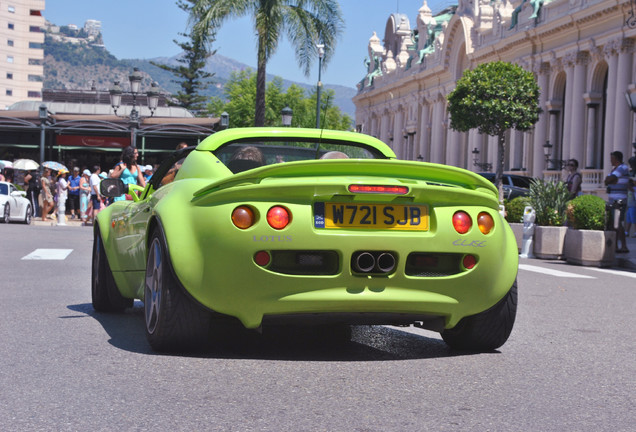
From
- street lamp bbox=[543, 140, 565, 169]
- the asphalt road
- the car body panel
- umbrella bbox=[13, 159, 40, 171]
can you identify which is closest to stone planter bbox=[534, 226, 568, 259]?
the asphalt road

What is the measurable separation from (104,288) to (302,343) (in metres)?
2.07

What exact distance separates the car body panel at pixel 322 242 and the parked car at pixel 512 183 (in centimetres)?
3498

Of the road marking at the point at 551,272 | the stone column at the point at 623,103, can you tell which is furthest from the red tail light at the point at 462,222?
the stone column at the point at 623,103

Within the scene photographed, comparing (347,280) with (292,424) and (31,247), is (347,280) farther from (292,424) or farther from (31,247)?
(31,247)

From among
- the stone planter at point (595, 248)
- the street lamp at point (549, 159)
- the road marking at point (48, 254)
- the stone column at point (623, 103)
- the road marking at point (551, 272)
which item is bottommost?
the road marking at point (48, 254)

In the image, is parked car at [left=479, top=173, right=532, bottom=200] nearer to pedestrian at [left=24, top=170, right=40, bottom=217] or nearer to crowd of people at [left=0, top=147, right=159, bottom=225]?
crowd of people at [left=0, top=147, right=159, bottom=225]

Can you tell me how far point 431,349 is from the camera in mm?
6570

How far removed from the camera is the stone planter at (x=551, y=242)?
20547mm

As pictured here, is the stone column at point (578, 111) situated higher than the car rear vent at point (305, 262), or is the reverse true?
the stone column at point (578, 111)

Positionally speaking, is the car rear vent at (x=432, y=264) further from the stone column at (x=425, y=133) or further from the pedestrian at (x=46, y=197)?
the stone column at (x=425, y=133)

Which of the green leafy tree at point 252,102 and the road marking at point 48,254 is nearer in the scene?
the road marking at point 48,254

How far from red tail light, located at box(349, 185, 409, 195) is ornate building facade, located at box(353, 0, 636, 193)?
69.8 feet

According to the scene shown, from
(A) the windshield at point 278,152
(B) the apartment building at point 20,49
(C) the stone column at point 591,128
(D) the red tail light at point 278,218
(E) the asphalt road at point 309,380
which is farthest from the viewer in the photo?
(B) the apartment building at point 20,49

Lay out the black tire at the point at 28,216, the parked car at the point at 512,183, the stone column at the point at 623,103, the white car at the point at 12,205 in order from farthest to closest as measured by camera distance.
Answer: the stone column at the point at 623,103 → the parked car at the point at 512,183 → the black tire at the point at 28,216 → the white car at the point at 12,205
